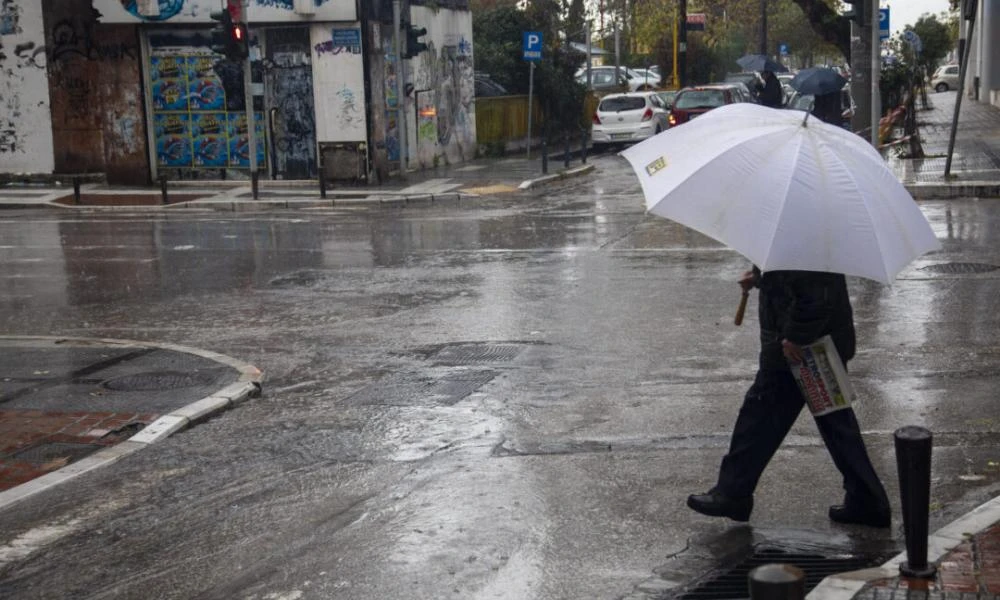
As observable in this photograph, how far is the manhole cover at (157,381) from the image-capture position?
990 cm

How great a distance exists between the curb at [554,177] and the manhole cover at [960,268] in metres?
13.5

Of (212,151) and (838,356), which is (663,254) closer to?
(838,356)

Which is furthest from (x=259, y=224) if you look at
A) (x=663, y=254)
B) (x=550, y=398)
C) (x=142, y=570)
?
(x=142, y=570)

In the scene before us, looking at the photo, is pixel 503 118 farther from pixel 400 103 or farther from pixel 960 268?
pixel 960 268

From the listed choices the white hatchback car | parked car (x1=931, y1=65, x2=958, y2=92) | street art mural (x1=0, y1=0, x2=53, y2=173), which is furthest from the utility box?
parked car (x1=931, y1=65, x2=958, y2=92)

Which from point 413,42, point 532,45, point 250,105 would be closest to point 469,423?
point 250,105

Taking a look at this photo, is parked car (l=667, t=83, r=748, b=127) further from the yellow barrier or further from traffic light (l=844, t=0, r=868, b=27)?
traffic light (l=844, t=0, r=868, b=27)

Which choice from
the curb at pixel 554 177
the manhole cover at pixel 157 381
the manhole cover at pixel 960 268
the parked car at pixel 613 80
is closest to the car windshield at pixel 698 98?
the curb at pixel 554 177

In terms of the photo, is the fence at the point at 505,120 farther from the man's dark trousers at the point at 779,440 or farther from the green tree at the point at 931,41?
the man's dark trousers at the point at 779,440

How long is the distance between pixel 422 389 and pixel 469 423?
42.7 inches

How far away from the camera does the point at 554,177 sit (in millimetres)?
28828

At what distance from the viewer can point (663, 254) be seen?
1628 cm

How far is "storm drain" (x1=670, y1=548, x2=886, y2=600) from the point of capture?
559 centimetres

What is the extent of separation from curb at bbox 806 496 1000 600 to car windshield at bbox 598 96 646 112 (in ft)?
102
